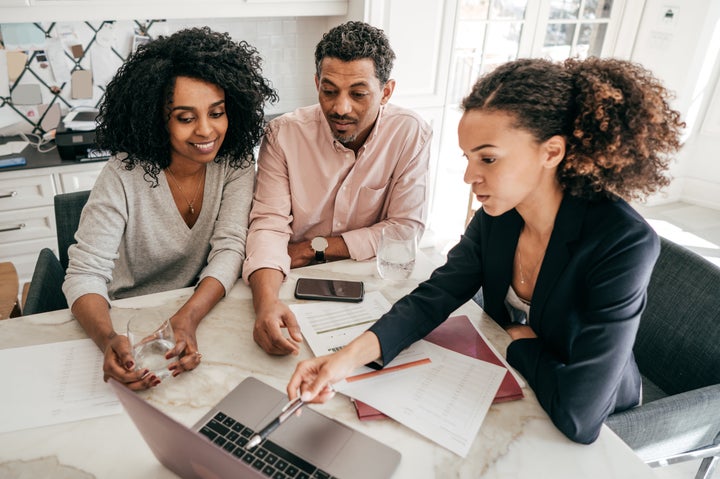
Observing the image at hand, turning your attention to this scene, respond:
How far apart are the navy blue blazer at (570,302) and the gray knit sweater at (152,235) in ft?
1.83

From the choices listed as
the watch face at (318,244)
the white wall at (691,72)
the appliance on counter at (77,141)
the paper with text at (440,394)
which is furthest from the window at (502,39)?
the paper with text at (440,394)

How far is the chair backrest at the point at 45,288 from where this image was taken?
1307 millimetres

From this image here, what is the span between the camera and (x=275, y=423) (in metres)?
0.82

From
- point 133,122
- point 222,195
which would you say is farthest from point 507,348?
point 133,122

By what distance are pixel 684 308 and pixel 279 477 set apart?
3.59 feet

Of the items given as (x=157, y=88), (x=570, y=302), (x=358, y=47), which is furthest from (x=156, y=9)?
(x=570, y=302)

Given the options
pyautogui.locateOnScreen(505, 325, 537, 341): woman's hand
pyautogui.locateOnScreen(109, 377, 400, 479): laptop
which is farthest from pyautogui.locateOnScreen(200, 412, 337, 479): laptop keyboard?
pyautogui.locateOnScreen(505, 325, 537, 341): woman's hand

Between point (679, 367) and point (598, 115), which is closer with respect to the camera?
point (598, 115)

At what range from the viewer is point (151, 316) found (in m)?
1.11

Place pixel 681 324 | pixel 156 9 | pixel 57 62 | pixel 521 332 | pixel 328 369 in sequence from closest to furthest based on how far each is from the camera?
pixel 328 369
pixel 521 332
pixel 681 324
pixel 156 9
pixel 57 62

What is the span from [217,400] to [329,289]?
16.9 inches

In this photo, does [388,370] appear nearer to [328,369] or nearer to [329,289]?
[328,369]

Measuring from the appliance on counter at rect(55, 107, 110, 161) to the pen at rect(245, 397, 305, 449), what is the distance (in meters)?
2.02

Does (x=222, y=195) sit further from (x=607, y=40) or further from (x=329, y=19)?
(x=607, y=40)
